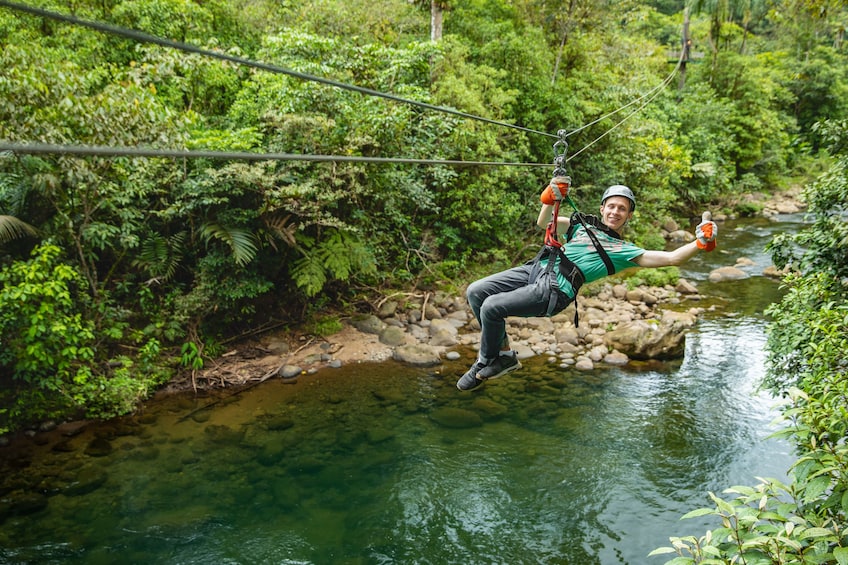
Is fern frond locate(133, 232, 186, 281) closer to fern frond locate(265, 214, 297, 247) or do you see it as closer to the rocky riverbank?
fern frond locate(265, 214, 297, 247)

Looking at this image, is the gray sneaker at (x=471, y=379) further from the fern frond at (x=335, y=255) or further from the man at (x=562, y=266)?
the fern frond at (x=335, y=255)

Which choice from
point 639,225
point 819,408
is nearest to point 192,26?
point 639,225

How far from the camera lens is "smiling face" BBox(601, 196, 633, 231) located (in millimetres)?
4023

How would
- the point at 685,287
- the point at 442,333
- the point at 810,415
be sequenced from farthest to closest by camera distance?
the point at 685,287 → the point at 442,333 → the point at 810,415

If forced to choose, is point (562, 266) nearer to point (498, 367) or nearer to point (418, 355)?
point (498, 367)

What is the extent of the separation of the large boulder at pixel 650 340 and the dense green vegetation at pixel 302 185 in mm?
2776

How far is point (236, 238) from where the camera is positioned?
8.45 meters

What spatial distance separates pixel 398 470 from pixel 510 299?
4.27 metres

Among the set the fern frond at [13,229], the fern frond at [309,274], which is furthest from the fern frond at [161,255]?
the fern frond at [309,274]

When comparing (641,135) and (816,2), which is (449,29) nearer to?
(641,135)

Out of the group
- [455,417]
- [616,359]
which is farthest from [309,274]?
[616,359]

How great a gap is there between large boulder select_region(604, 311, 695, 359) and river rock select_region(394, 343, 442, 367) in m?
3.34

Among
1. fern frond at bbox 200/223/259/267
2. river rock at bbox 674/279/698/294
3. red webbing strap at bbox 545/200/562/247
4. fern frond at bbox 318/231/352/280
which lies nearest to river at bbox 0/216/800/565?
fern frond at bbox 318/231/352/280

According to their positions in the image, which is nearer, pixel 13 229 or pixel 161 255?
pixel 13 229
